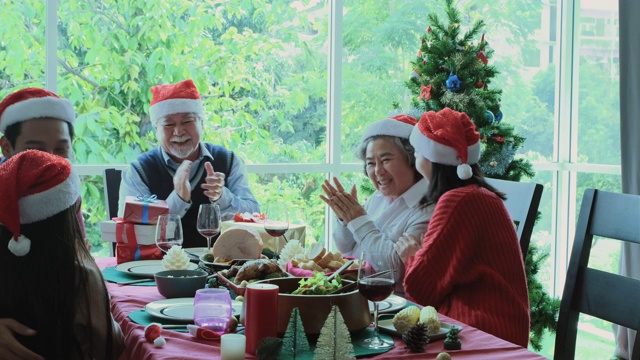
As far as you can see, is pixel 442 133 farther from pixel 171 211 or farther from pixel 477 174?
pixel 171 211

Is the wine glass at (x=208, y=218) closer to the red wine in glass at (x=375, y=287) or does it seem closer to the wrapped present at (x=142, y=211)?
the wrapped present at (x=142, y=211)

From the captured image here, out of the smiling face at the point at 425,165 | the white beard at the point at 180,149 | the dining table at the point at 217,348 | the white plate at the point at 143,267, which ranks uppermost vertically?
the white beard at the point at 180,149

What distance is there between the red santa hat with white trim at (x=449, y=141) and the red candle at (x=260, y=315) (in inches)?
37.0

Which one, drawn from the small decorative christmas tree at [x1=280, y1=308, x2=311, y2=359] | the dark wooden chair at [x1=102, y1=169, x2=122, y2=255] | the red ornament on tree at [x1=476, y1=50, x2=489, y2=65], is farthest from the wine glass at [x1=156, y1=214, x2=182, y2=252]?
the red ornament on tree at [x1=476, y1=50, x2=489, y2=65]

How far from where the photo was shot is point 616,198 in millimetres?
1996

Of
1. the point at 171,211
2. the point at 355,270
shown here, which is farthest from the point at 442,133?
the point at 171,211

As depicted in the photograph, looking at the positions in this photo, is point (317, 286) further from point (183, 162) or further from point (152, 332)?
point (183, 162)

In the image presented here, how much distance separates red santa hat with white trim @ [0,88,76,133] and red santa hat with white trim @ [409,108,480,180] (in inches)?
54.8

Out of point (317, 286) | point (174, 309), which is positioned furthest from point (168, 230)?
point (317, 286)

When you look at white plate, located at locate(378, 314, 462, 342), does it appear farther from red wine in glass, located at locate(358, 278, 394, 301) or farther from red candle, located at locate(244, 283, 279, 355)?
red candle, located at locate(244, 283, 279, 355)

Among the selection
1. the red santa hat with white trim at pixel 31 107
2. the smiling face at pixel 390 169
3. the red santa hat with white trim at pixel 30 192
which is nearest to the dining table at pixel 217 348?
the red santa hat with white trim at pixel 30 192

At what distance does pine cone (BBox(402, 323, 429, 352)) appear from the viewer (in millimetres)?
1501

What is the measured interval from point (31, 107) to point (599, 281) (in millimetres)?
2053

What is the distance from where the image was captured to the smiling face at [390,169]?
9.04 feet
